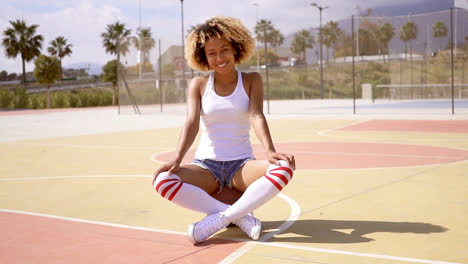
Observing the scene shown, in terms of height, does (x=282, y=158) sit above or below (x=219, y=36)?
below

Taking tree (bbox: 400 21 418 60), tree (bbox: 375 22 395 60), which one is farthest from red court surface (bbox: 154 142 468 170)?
tree (bbox: 375 22 395 60)

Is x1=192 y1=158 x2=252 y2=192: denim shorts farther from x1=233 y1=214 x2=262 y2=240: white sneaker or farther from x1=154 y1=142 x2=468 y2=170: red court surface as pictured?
x1=154 y1=142 x2=468 y2=170: red court surface

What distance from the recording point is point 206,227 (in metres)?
4.01

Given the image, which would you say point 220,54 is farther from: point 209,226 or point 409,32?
point 409,32

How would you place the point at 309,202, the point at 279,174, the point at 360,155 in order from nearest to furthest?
1. the point at 279,174
2. the point at 309,202
3. the point at 360,155

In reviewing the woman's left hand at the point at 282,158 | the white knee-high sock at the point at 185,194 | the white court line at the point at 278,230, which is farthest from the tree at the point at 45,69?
the woman's left hand at the point at 282,158

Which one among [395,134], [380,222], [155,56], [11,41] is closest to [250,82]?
[380,222]

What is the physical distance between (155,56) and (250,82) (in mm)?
19860

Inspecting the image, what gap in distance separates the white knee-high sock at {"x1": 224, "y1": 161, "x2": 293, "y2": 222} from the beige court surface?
21cm

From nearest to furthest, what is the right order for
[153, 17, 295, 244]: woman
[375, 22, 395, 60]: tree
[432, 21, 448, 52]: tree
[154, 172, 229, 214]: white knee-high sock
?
[154, 172, 229, 214]: white knee-high sock < [153, 17, 295, 244]: woman < [432, 21, 448, 52]: tree < [375, 22, 395, 60]: tree

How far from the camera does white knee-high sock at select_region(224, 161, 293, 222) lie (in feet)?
12.9

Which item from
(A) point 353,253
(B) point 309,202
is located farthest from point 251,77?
(B) point 309,202

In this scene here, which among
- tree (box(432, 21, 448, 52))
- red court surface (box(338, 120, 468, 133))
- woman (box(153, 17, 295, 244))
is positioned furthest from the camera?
tree (box(432, 21, 448, 52))

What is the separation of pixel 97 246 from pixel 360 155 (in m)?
5.52
